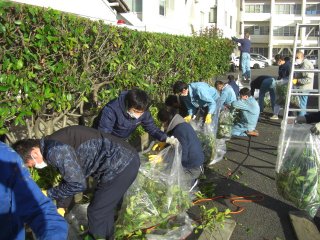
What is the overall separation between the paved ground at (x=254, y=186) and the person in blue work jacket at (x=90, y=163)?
1419 millimetres

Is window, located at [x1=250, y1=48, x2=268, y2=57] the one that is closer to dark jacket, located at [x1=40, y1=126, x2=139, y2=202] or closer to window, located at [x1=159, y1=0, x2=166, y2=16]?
window, located at [x1=159, y1=0, x2=166, y2=16]

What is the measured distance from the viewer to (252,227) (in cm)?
418

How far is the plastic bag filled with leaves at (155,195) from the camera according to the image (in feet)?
12.2

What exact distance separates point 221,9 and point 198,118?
98.6 feet

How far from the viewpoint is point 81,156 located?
3.08 metres

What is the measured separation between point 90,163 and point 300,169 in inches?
89.1

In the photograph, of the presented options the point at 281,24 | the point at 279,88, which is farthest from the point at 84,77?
the point at 281,24

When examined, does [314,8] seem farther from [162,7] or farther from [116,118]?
[116,118]

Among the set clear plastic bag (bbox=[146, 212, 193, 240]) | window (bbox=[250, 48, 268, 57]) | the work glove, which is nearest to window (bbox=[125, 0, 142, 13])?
the work glove

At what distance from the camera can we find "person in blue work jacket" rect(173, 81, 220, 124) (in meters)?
6.48

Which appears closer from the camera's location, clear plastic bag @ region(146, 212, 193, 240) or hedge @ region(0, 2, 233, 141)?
hedge @ region(0, 2, 233, 141)

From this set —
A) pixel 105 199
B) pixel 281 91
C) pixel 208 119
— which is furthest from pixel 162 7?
pixel 105 199

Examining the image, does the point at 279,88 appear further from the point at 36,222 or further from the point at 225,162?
the point at 36,222

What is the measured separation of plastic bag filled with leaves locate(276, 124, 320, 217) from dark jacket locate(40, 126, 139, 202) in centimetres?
182
